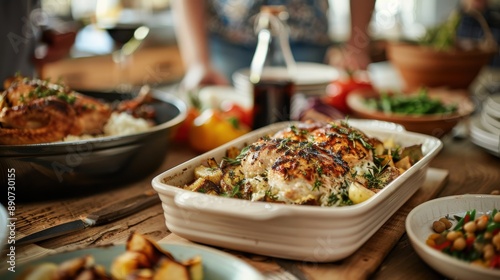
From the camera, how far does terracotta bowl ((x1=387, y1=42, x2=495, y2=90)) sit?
337cm

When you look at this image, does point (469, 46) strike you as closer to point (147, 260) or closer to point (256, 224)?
point (256, 224)

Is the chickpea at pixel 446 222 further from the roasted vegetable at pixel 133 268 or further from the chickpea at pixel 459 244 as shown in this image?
the roasted vegetable at pixel 133 268

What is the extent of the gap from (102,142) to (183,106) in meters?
A: 0.63

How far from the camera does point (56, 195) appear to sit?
6.07ft

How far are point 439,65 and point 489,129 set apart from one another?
3.50 feet

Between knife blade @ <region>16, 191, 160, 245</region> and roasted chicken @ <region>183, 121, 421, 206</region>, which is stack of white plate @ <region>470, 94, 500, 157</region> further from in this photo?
knife blade @ <region>16, 191, 160, 245</region>

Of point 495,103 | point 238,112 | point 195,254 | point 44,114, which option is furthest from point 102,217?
point 495,103

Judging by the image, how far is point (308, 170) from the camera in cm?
147

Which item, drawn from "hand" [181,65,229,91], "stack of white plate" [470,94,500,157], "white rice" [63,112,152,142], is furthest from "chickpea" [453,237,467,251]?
"hand" [181,65,229,91]

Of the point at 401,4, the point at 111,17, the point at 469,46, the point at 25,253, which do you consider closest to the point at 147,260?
the point at 25,253

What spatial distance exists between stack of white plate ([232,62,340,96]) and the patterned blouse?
1.54ft

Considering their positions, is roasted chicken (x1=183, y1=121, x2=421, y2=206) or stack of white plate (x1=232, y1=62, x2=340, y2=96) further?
stack of white plate (x1=232, y1=62, x2=340, y2=96)

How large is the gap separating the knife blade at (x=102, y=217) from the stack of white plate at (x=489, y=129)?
1489mm

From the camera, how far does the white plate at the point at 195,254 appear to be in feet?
3.73
